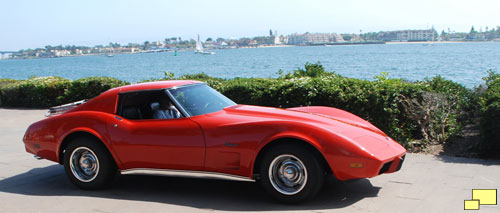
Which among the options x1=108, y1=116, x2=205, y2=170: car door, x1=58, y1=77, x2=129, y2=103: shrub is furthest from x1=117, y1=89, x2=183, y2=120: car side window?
x1=58, y1=77, x2=129, y2=103: shrub

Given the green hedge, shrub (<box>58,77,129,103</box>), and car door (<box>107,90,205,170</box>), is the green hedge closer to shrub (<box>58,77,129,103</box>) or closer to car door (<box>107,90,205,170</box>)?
car door (<box>107,90,205,170</box>)

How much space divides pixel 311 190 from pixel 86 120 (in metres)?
2.91

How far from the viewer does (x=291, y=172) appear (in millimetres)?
4836

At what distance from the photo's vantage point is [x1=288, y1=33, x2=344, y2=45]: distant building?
181m

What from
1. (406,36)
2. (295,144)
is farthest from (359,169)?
(406,36)

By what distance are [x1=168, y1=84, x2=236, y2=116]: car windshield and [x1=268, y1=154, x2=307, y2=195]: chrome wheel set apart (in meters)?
1.16

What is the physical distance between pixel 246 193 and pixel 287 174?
78 cm

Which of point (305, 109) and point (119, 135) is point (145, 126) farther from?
point (305, 109)

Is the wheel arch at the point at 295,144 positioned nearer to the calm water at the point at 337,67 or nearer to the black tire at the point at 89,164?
the black tire at the point at 89,164

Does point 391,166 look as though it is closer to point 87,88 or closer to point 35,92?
point 87,88

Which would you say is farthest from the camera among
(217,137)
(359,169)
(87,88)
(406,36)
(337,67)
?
(406,36)

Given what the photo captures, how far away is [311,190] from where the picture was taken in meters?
4.76

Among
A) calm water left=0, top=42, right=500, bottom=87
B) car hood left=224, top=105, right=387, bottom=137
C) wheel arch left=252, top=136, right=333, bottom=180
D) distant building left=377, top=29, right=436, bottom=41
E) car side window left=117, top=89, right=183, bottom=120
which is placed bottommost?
calm water left=0, top=42, right=500, bottom=87

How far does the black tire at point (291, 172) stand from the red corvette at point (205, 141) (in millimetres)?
10
